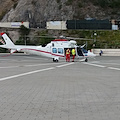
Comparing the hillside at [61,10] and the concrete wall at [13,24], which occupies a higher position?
the hillside at [61,10]

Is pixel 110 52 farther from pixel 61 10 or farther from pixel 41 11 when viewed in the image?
pixel 41 11

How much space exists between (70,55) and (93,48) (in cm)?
2356

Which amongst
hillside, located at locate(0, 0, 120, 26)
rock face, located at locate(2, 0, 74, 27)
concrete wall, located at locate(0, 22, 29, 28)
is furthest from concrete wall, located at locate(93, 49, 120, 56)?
concrete wall, located at locate(0, 22, 29, 28)

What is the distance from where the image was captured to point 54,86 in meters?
10.4

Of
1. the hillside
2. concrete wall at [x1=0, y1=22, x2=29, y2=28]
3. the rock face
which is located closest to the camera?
concrete wall at [x1=0, y1=22, x2=29, y2=28]

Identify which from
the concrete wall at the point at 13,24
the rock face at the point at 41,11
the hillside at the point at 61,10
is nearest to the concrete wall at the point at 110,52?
the hillside at the point at 61,10

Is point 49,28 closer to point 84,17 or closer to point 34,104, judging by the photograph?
point 84,17

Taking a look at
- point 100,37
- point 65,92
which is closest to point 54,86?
point 65,92

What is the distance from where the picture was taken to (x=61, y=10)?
6294cm

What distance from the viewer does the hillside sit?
62594mm

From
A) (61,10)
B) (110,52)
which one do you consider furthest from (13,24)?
(110,52)

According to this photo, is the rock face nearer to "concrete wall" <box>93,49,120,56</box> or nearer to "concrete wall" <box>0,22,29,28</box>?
"concrete wall" <box>0,22,29,28</box>

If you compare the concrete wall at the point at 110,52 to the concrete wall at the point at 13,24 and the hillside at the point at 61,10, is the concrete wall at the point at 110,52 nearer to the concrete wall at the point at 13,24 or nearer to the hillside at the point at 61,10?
the hillside at the point at 61,10

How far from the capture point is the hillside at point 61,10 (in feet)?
205
